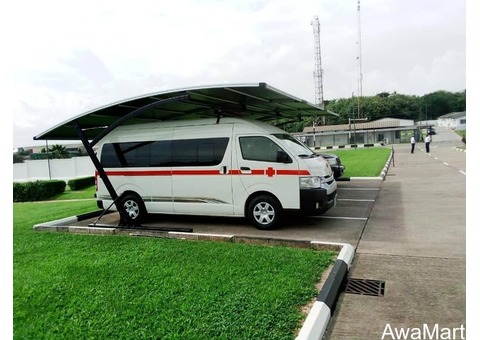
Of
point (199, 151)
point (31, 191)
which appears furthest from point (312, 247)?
point (31, 191)

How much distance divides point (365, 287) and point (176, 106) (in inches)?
248

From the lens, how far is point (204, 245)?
600 cm

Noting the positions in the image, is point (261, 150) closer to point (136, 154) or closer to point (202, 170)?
point (202, 170)

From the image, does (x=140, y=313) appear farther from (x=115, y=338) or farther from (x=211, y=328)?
(x=211, y=328)

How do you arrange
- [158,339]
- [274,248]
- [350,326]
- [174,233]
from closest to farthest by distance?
[158,339] → [350,326] → [274,248] → [174,233]

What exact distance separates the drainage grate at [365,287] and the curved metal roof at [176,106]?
373cm


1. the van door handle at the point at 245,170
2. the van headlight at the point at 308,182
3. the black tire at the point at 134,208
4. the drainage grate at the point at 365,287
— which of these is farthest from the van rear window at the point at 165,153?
the drainage grate at the point at 365,287

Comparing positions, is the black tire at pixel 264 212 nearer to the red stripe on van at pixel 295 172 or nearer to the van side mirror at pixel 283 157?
the red stripe on van at pixel 295 172

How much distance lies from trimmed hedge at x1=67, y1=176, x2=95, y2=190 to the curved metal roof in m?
14.9

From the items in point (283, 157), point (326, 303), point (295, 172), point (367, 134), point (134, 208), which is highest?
point (367, 134)

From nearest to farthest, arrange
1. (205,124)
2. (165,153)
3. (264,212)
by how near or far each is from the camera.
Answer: (264,212), (205,124), (165,153)

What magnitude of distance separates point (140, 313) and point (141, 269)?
1317 millimetres

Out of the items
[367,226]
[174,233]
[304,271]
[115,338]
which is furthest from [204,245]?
[367,226]

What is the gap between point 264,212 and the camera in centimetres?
728
